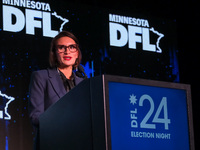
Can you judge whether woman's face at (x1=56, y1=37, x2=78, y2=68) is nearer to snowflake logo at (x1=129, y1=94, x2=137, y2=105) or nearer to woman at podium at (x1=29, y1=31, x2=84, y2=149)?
woman at podium at (x1=29, y1=31, x2=84, y2=149)

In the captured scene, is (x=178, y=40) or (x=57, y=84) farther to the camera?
(x=178, y=40)

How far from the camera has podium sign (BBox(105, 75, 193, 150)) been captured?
4.10 feet

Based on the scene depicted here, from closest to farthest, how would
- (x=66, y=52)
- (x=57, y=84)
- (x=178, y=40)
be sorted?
(x=57, y=84)
(x=66, y=52)
(x=178, y=40)

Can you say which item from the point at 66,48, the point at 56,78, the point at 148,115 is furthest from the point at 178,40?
the point at 148,115

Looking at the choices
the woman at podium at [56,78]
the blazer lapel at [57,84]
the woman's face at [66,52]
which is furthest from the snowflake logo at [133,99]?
the woman's face at [66,52]

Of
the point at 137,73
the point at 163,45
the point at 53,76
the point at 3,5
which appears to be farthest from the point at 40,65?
the point at 53,76

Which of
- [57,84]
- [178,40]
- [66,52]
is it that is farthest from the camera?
[178,40]

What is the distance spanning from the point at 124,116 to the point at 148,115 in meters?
0.09

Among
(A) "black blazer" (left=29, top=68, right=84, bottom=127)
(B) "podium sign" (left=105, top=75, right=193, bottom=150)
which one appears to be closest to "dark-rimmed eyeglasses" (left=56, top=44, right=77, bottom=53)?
(A) "black blazer" (left=29, top=68, right=84, bottom=127)

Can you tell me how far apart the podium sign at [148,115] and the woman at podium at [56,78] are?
0.62 m

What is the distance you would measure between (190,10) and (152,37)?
24.4 inches

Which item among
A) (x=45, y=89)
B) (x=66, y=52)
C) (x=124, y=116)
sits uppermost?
(x=66, y=52)

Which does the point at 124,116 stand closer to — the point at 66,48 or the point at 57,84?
the point at 57,84

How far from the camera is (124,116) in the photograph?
1261 mm
